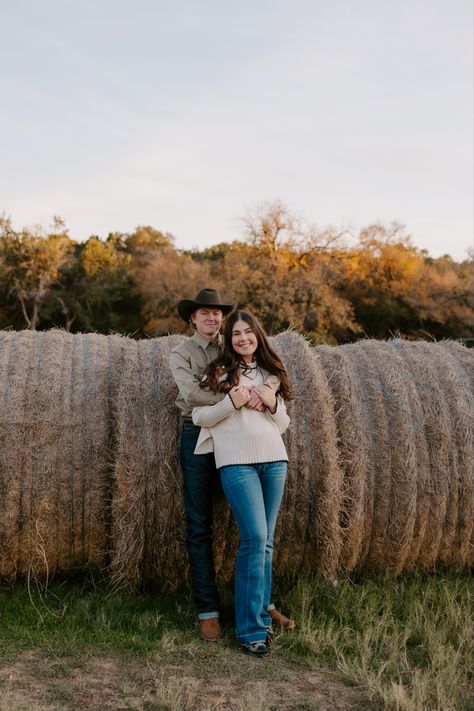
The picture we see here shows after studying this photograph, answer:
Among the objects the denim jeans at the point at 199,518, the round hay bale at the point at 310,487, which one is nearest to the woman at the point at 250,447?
the denim jeans at the point at 199,518

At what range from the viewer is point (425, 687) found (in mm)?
4121

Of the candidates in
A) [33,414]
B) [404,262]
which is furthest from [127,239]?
[33,414]

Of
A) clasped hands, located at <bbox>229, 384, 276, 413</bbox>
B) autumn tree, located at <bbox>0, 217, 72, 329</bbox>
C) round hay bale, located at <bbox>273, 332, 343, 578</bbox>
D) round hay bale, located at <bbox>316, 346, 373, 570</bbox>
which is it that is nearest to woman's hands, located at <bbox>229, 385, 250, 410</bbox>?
clasped hands, located at <bbox>229, 384, 276, 413</bbox>

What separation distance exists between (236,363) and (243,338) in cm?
17

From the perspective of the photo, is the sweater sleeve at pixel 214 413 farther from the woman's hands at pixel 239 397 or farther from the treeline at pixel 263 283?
the treeline at pixel 263 283

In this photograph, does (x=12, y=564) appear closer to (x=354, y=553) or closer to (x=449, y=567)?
(x=354, y=553)

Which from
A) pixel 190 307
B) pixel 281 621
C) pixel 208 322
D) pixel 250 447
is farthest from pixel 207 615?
pixel 190 307

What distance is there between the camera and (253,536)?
4750 mm

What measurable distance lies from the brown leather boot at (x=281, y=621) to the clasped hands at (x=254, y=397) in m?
1.36

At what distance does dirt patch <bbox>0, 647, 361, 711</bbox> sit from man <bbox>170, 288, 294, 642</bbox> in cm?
44

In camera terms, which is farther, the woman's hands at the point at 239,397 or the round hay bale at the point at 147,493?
the round hay bale at the point at 147,493

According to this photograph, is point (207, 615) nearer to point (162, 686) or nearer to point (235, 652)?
point (235, 652)

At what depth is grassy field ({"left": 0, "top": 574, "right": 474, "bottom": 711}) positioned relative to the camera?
4082mm

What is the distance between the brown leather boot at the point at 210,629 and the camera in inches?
191
